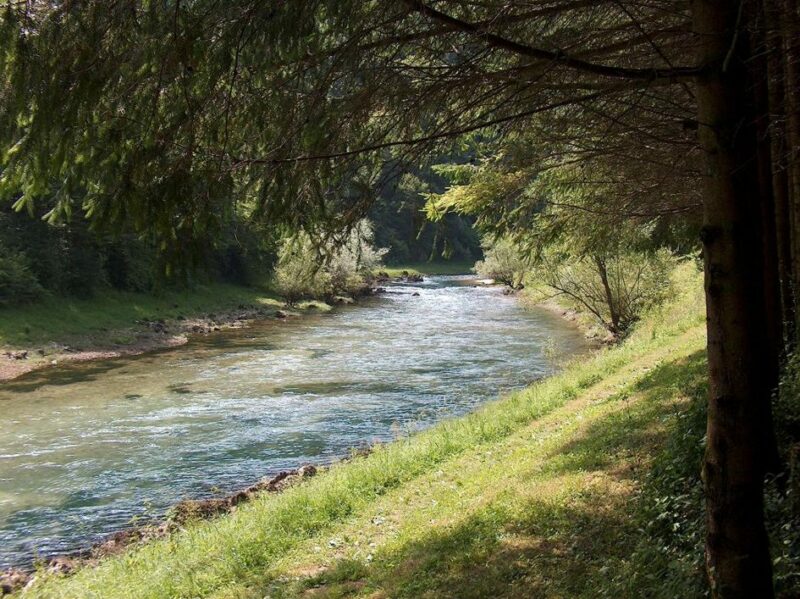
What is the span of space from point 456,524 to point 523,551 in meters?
1.24

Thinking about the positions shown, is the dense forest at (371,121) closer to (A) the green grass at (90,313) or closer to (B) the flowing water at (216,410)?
(B) the flowing water at (216,410)

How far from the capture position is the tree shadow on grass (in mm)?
5082

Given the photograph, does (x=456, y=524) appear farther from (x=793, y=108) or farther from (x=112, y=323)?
(x=112, y=323)

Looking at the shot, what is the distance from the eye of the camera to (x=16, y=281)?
95.6 feet

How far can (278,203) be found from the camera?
16.0ft

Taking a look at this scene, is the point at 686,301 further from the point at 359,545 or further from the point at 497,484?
the point at 359,545

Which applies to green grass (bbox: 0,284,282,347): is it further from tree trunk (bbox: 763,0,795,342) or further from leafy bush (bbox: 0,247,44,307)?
tree trunk (bbox: 763,0,795,342)

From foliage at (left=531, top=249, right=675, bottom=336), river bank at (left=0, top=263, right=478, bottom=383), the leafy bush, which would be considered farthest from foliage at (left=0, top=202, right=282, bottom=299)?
foliage at (left=531, top=249, right=675, bottom=336)

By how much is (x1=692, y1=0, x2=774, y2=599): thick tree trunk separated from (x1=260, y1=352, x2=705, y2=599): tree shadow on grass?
54.7 inches

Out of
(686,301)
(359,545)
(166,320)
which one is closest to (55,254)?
(166,320)

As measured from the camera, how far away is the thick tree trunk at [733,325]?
3246 millimetres

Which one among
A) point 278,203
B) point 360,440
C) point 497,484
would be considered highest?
point 278,203

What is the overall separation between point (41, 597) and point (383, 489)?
4.22 meters

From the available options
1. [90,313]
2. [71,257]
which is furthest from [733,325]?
[71,257]
